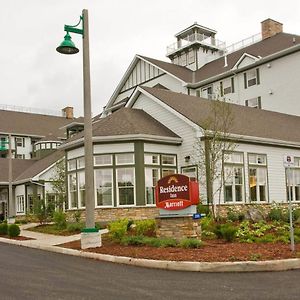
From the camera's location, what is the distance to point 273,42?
4175 cm

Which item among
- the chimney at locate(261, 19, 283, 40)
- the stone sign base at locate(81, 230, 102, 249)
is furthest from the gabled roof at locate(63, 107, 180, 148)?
the chimney at locate(261, 19, 283, 40)

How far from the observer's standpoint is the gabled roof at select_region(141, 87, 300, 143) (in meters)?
25.6

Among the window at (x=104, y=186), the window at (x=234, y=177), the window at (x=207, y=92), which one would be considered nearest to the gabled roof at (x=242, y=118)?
the window at (x=234, y=177)

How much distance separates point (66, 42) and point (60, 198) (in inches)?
616

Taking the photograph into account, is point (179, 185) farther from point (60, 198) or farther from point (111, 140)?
point (60, 198)

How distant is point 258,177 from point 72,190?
31.7 ft

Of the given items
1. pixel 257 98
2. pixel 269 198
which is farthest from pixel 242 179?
pixel 257 98

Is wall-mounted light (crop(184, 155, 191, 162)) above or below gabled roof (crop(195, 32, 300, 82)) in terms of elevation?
below

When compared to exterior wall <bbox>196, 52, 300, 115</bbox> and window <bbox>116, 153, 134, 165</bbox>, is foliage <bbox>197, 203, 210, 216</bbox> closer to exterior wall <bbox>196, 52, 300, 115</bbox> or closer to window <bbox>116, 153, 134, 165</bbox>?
window <bbox>116, 153, 134, 165</bbox>

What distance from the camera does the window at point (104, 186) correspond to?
906 inches

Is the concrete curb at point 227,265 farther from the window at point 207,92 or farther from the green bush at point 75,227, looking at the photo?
the window at point 207,92

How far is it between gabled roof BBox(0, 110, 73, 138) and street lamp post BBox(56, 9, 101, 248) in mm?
41310

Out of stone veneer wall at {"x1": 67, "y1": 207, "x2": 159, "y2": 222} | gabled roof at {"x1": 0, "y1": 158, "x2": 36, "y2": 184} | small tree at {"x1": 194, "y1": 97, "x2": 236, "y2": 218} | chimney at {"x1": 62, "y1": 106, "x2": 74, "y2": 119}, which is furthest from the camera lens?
chimney at {"x1": 62, "y1": 106, "x2": 74, "y2": 119}

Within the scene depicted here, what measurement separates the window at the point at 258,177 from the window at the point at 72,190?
29.4ft
